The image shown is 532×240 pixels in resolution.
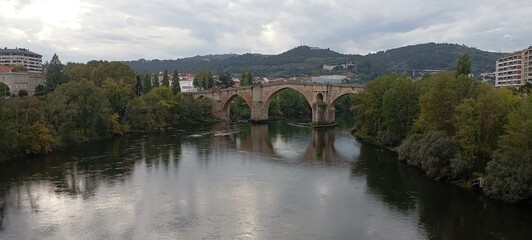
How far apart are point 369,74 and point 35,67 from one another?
82603mm

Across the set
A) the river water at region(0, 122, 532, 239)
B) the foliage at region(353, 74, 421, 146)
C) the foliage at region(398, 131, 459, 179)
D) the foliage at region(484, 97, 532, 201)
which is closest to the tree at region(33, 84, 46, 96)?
the river water at region(0, 122, 532, 239)

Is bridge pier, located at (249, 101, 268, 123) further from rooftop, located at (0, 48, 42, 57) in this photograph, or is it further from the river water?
rooftop, located at (0, 48, 42, 57)

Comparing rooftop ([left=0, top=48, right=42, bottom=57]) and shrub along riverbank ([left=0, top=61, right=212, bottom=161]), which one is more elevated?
rooftop ([left=0, top=48, right=42, bottom=57])

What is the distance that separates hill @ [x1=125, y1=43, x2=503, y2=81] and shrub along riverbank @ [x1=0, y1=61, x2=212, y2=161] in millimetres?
81948

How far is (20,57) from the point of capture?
276ft

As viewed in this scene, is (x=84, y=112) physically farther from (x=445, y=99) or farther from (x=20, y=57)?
(x=20, y=57)

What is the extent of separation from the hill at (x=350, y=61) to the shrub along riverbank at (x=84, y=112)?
81.9m

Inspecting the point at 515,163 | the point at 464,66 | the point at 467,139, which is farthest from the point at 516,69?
the point at 515,163

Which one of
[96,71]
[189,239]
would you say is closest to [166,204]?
[189,239]

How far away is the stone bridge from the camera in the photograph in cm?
4950

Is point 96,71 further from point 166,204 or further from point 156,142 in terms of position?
point 166,204

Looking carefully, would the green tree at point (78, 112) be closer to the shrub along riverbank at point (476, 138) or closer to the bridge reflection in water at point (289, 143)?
the bridge reflection in water at point (289, 143)

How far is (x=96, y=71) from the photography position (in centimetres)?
5081

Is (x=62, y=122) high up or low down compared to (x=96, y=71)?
down
